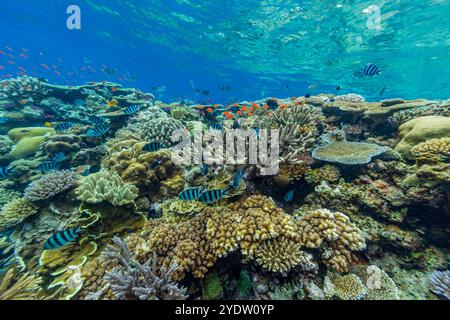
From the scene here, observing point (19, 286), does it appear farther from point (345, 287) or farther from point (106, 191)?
point (345, 287)

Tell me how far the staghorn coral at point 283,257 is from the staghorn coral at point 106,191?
285 centimetres

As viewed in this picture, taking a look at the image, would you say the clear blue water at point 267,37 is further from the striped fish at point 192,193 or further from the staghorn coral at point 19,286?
the staghorn coral at point 19,286

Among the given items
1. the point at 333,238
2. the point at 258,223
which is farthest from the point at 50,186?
the point at 333,238

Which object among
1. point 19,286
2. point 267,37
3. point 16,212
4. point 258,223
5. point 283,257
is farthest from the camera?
point 267,37

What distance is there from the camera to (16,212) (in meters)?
4.69

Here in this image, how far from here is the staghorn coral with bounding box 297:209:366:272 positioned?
125 inches

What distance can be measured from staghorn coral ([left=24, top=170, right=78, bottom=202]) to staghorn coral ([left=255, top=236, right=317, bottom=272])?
A: 4.92 meters

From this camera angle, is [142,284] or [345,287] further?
[345,287]

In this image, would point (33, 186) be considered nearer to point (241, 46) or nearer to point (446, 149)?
point (446, 149)

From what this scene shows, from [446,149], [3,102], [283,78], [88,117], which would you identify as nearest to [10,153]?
[88,117]

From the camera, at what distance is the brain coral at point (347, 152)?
170 inches

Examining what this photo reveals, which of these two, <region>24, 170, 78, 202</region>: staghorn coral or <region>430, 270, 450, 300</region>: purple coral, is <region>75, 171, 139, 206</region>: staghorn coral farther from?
<region>430, 270, 450, 300</region>: purple coral

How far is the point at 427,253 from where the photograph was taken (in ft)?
11.1

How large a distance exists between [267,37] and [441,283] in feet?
92.2
